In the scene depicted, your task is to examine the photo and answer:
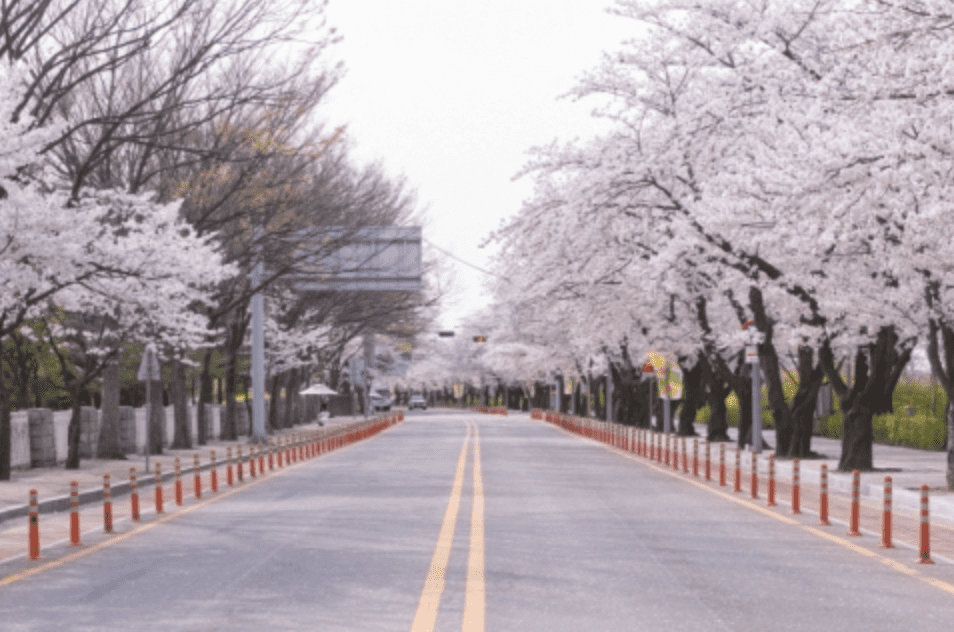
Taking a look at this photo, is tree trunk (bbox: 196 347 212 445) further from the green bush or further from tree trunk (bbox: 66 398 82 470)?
the green bush

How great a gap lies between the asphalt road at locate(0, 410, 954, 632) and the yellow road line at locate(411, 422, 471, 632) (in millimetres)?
26

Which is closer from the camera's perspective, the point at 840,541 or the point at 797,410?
the point at 840,541

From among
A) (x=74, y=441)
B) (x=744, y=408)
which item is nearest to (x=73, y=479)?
(x=74, y=441)

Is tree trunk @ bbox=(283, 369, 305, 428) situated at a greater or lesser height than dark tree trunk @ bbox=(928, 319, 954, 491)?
lesser

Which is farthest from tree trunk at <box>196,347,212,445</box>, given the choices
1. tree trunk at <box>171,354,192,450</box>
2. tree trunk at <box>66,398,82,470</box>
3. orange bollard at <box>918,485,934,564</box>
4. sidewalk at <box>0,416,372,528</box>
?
orange bollard at <box>918,485,934,564</box>

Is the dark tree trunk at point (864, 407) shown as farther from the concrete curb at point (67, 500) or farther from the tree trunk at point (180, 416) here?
the tree trunk at point (180, 416)

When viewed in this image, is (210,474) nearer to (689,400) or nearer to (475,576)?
(475,576)

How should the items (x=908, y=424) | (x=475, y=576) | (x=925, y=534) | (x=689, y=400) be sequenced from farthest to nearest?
(x=689, y=400)
(x=908, y=424)
(x=925, y=534)
(x=475, y=576)

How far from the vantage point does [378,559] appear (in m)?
13.1

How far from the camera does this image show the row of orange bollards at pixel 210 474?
14.1 metres

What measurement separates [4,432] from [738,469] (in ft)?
48.8

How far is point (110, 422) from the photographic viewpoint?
1382 inches

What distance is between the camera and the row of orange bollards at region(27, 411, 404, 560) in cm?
1406

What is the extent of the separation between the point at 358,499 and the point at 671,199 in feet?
44.7
